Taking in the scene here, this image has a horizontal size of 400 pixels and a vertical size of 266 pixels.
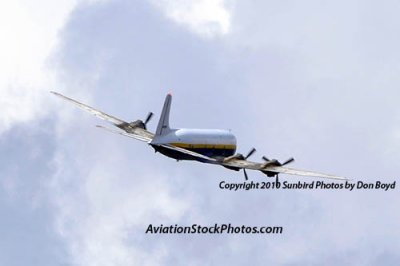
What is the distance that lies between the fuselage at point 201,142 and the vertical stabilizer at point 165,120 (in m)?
0.69

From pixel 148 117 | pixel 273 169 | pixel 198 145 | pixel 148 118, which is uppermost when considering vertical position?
pixel 148 117

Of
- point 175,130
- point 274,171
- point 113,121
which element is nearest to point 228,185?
point 274,171

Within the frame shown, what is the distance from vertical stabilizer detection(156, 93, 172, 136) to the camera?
177 m

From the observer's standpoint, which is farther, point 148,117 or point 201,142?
point 148,117

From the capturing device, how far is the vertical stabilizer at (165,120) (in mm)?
176875

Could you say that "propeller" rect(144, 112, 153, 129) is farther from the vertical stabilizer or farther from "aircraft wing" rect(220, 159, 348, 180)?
"aircraft wing" rect(220, 159, 348, 180)

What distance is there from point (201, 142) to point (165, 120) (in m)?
7.46

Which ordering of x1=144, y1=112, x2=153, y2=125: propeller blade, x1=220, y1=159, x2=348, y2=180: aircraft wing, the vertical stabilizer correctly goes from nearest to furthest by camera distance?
x1=220, y1=159, x2=348, y2=180: aircraft wing → the vertical stabilizer → x1=144, y1=112, x2=153, y2=125: propeller blade

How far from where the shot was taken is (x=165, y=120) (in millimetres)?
178250

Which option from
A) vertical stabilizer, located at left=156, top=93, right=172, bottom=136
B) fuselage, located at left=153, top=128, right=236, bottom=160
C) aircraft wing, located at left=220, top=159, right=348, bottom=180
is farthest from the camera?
vertical stabilizer, located at left=156, top=93, right=172, bottom=136

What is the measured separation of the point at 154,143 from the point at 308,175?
25.8 meters

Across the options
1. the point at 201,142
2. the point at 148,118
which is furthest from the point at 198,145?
the point at 148,118

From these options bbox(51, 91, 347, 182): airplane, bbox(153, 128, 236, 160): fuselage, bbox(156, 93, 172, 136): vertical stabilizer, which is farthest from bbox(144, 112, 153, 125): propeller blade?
bbox(153, 128, 236, 160): fuselage

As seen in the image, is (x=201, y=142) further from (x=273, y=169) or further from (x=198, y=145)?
(x=273, y=169)
